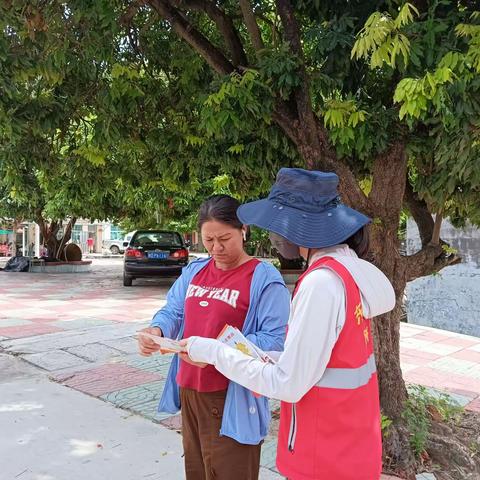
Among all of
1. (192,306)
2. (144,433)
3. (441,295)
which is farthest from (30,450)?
(441,295)

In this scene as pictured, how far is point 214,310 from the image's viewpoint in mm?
2203

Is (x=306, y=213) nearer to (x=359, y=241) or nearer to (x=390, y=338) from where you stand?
(x=359, y=241)

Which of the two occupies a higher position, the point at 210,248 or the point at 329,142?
the point at 329,142

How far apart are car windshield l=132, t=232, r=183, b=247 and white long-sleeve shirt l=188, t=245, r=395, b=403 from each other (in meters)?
13.3

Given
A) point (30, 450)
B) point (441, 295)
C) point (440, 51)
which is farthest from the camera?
point (441, 295)

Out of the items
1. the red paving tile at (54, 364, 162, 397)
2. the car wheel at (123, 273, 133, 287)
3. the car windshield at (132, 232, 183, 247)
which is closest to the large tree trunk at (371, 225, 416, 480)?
the red paving tile at (54, 364, 162, 397)

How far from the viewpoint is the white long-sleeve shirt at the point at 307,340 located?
4.87ft

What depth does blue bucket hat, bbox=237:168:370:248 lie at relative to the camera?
64.3 inches

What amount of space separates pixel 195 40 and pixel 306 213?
118 inches

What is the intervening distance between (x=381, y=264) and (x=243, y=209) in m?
2.43

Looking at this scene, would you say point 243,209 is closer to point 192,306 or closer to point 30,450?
point 192,306

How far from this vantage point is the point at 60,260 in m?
21.4

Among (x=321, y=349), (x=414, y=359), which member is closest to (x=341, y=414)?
(x=321, y=349)

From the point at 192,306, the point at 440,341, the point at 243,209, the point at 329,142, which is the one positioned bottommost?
the point at 440,341
